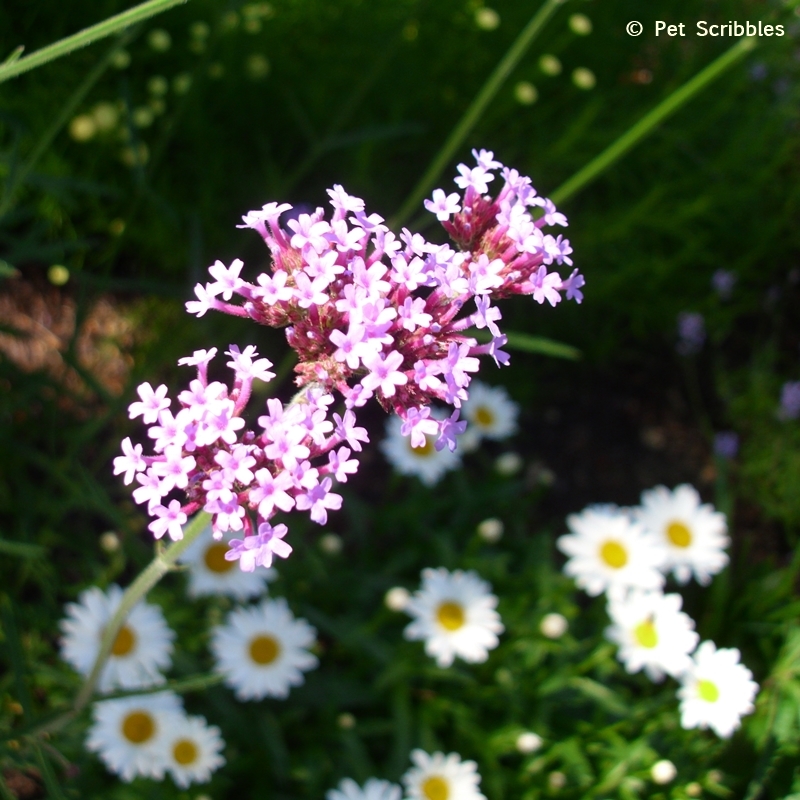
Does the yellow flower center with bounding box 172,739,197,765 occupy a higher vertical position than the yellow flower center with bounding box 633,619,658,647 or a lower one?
lower

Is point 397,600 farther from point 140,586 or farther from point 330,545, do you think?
point 140,586

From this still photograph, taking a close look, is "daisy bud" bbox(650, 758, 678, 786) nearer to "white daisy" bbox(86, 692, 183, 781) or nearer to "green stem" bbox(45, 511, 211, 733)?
"white daisy" bbox(86, 692, 183, 781)

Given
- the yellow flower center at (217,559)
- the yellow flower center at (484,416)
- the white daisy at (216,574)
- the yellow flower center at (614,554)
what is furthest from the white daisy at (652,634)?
the yellow flower center at (217,559)

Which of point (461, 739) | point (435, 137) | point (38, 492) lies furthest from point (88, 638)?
point (435, 137)

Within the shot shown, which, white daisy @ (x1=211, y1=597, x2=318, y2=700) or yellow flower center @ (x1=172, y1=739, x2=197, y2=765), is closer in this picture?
yellow flower center @ (x1=172, y1=739, x2=197, y2=765)

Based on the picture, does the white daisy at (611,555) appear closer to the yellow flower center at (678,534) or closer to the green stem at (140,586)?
the yellow flower center at (678,534)

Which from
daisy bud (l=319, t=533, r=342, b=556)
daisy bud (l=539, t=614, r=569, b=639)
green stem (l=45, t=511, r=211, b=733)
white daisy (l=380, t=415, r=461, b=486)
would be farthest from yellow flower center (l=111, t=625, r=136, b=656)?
daisy bud (l=539, t=614, r=569, b=639)

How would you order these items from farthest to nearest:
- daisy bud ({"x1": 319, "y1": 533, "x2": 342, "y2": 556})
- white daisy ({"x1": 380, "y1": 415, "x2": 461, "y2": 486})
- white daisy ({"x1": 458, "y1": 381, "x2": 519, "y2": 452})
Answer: white daisy ({"x1": 458, "y1": 381, "x2": 519, "y2": 452}), white daisy ({"x1": 380, "y1": 415, "x2": 461, "y2": 486}), daisy bud ({"x1": 319, "y1": 533, "x2": 342, "y2": 556})

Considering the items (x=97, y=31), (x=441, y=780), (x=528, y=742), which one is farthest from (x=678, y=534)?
(x=97, y=31)

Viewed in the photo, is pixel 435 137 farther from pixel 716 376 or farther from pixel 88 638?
pixel 88 638
